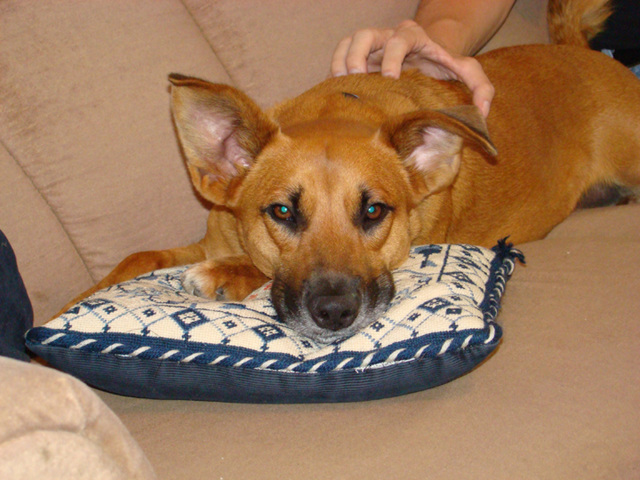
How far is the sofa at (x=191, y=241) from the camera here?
1494 millimetres

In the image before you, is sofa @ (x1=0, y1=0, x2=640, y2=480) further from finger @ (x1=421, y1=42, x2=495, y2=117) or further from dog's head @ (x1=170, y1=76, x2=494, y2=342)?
finger @ (x1=421, y1=42, x2=495, y2=117)

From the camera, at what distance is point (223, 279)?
2465 millimetres

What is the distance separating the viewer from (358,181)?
2287 mm

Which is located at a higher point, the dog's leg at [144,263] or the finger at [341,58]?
the finger at [341,58]

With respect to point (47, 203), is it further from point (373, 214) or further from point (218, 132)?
point (373, 214)

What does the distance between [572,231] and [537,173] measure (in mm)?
437

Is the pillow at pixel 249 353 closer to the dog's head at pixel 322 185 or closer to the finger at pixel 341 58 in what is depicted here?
the dog's head at pixel 322 185

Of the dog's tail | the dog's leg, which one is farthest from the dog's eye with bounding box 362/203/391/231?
the dog's tail

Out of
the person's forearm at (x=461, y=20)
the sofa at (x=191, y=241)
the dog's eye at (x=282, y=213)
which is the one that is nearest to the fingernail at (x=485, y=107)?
the person's forearm at (x=461, y=20)

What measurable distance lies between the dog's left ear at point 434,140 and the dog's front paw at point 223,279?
2.76 feet

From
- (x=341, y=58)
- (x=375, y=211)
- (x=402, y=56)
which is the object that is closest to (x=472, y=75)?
(x=402, y=56)

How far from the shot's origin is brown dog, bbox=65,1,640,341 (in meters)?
2.21

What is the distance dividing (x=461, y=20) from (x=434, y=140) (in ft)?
5.02

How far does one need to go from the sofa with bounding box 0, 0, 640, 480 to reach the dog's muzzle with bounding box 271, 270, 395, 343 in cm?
31
